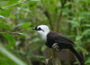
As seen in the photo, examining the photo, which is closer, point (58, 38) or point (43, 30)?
point (58, 38)

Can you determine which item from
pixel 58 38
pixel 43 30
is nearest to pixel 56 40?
pixel 58 38

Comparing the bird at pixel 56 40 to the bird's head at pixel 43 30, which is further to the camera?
the bird's head at pixel 43 30

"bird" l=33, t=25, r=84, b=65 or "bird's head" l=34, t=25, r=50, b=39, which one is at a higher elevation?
"bird's head" l=34, t=25, r=50, b=39

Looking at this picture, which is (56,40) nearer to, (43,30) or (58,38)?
(58,38)

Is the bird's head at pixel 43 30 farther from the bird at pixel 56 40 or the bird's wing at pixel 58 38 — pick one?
the bird's wing at pixel 58 38

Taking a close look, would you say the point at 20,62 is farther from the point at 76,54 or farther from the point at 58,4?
the point at 58,4

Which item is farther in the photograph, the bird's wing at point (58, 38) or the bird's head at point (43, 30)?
the bird's head at point (43, 30)

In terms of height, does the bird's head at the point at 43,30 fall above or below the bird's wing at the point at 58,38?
above

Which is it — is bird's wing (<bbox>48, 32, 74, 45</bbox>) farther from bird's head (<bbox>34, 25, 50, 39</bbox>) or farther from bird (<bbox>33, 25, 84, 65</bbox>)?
bird's head (<bbox>34, 25, 50, 39</bbox>)

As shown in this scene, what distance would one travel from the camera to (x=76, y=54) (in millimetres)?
3412

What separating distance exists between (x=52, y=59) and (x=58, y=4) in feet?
6.75

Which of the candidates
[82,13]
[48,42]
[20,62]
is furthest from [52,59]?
[20,62]

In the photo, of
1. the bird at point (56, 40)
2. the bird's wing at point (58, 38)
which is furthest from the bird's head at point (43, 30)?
the bird's wing at point (58, 38)

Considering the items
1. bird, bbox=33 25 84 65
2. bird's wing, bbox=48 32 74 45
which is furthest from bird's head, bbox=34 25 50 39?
bird's wing, bbox=48 32 74 45
